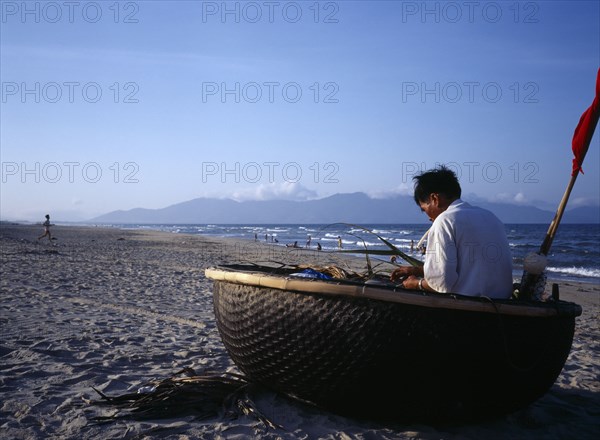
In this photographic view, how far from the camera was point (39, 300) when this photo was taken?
655 centimetres

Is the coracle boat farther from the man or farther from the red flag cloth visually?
the red flag cloth

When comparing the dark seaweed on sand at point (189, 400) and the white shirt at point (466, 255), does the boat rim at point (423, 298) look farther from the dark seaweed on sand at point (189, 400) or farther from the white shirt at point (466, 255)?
the dark seaweed on sand at point (189, 400)

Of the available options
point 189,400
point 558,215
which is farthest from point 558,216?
point 189,400

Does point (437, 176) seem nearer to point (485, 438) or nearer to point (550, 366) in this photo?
point (550, 366)

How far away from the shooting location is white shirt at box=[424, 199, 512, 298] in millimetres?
2611

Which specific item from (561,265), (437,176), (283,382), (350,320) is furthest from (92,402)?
(561,265)

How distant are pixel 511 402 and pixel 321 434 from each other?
1.06 meters

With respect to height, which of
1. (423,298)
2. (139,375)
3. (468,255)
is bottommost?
(139,375)

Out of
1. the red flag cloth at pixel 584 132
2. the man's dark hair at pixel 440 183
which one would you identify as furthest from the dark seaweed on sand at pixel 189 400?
the red flag cloth at pixel 584 132

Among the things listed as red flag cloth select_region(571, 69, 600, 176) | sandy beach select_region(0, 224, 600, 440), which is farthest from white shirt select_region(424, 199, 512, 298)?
sandy beach select_region(0, 224, 600, 440)

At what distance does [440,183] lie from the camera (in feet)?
9.61

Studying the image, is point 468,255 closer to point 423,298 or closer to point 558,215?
point 423,298

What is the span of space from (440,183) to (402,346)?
1.03 meters

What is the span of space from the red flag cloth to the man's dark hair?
68cm
